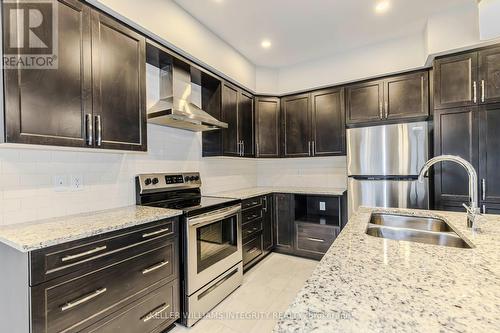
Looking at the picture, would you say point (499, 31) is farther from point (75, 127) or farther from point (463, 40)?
point (75, 127)

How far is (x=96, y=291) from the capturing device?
1412 millimetres

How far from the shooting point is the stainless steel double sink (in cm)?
136

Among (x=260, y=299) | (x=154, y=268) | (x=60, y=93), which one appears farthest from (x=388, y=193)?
(x=60, y=93)

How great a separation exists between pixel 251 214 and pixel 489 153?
2572mm

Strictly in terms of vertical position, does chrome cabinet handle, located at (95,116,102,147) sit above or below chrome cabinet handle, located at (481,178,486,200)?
above

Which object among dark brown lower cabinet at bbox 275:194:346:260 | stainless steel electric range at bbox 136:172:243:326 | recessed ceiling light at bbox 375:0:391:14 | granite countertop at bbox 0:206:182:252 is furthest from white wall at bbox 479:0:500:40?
granite countertop at bbox 0:206:182:252

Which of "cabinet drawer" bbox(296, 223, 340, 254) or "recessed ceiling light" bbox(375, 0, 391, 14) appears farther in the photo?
"cabinet drawer" bbox(296, 223, 340, 254)

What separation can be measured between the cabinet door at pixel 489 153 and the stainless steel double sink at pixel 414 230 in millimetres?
1373

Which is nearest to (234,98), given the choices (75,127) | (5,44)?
(75,127)

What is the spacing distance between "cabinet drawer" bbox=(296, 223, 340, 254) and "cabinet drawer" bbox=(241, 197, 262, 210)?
2.30 feet

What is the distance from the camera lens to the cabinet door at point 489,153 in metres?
2.37

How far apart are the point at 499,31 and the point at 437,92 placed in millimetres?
677

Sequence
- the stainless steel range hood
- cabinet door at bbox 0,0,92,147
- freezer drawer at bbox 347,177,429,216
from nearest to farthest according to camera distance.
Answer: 1. cabinet door at bbox 0,0,92,147
2. the stainless steel range hood
3. freezer drawer at bbox 347,177,429,216

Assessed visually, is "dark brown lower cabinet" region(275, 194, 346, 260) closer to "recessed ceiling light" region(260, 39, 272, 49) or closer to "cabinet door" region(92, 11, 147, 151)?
"recessed ceiling light" region(260, 39, 272, 49)
